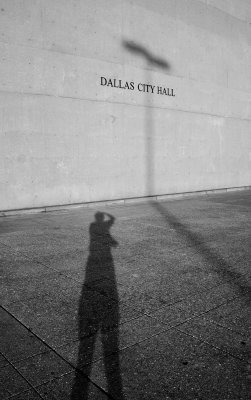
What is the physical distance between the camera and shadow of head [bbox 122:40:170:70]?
1255cm

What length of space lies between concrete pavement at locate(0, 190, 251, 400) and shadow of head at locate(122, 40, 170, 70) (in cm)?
743

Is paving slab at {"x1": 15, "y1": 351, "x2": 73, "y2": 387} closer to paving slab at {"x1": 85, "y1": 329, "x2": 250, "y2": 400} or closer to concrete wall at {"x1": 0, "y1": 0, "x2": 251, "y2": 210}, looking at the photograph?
paving slab at {"x1": 85, "y1": 329, "x2": 250, "y2": 400}

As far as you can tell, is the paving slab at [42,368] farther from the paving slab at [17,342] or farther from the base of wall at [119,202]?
the base of wall at [119,202]

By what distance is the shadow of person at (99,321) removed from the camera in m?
2.85

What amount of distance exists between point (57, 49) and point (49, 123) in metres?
2.20

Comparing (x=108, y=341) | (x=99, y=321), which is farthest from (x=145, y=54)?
(x=108, y=341)

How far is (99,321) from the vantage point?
386 cm

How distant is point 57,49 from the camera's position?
35.5 feet

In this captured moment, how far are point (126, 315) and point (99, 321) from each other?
319 mm

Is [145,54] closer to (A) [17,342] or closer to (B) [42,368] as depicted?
(A) [17,342]

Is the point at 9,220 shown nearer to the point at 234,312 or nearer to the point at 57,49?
the point at 57,49

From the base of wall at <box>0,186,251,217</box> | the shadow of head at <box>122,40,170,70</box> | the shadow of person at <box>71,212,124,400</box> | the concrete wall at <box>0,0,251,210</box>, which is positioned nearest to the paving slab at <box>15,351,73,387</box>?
the shadow of person at <box>71,212,124,400</box>

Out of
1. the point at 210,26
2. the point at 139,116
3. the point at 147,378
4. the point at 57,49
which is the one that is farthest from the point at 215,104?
the point at 147,378

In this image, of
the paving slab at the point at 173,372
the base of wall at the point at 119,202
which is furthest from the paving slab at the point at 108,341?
the base of wall at the point at 119,202
